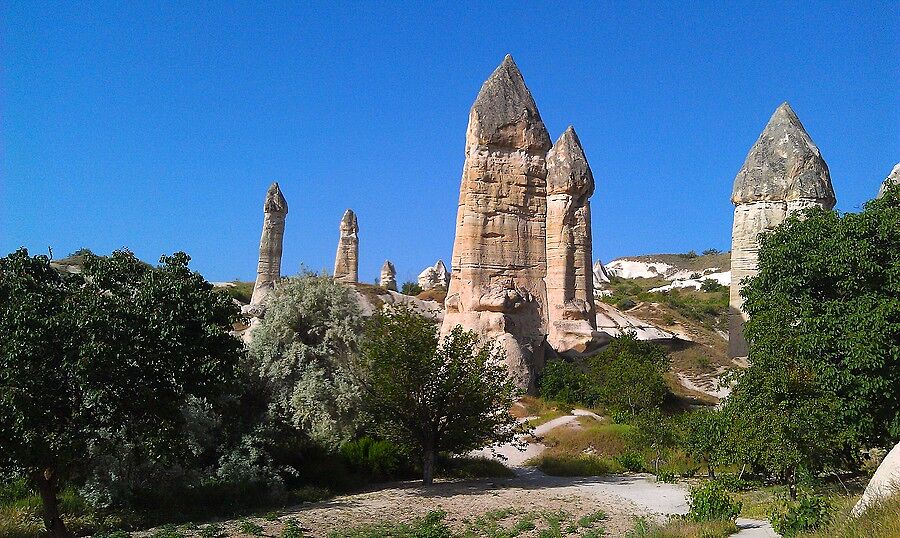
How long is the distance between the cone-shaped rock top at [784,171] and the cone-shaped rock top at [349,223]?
25281mm

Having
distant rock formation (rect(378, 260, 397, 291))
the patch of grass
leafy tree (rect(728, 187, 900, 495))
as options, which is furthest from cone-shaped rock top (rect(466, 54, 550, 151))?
distant rock formation (rect(378, 260, 397, 291))

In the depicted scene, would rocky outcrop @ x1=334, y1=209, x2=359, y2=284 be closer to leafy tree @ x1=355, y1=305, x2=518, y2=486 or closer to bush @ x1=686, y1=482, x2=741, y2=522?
leafy tree @ x1=355, y1=305, x2=518, y2=486

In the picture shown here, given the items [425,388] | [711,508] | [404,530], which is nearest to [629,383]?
[425,388]

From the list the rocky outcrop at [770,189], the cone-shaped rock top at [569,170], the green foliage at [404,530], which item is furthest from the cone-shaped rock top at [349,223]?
the green foliage at [404,530]

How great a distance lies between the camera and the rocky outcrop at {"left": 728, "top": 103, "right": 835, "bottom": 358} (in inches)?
664

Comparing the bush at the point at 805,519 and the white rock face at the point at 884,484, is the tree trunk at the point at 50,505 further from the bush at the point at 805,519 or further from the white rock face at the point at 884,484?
the white rock face at the point at 884,484

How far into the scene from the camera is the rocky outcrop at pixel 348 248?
131ft

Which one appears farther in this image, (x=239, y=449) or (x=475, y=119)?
(x=475, y=119)

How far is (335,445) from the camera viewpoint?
11703 millimetres

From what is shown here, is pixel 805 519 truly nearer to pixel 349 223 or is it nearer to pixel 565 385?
pixel 565 385

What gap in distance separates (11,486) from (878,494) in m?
9.36

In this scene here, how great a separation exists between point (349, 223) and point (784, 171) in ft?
86.7

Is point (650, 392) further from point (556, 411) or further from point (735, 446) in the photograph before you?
point (735, 446)

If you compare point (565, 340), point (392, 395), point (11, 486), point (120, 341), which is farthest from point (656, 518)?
point (565, 340)
